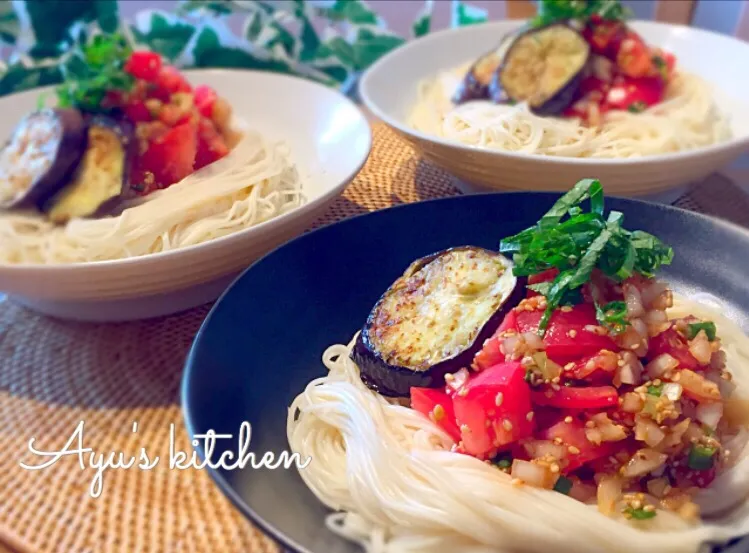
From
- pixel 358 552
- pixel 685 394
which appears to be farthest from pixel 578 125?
pixel 358 552

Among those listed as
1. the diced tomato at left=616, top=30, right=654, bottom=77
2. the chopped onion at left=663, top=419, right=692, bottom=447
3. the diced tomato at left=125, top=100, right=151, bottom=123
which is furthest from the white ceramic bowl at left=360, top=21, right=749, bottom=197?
the chopped onion at left=663, top=419, right=692, bottom=447

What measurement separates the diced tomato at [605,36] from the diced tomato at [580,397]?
2.20 m

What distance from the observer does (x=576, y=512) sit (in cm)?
135

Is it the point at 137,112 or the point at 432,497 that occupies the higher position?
the point at 137,112

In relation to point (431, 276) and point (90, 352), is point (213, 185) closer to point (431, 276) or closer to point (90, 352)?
point (90, 352)

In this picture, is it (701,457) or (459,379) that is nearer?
(701,457)

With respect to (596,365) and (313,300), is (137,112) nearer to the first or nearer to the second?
(313,300)

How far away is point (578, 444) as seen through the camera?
4.61 feet

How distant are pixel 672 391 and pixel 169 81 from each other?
215cm

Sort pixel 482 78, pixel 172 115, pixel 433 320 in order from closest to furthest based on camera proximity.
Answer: pixel 433 320, pixel 172 115, pixel 482 78

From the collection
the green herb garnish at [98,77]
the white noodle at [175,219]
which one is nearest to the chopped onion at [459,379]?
the white noodle at [175,219]

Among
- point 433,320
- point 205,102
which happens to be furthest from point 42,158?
point 433,320

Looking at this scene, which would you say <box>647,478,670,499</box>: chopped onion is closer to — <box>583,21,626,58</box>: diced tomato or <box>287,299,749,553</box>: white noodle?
<box>287,299,749,553</box>: white noodle

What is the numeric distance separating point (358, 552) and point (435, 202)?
1097 millimetres
